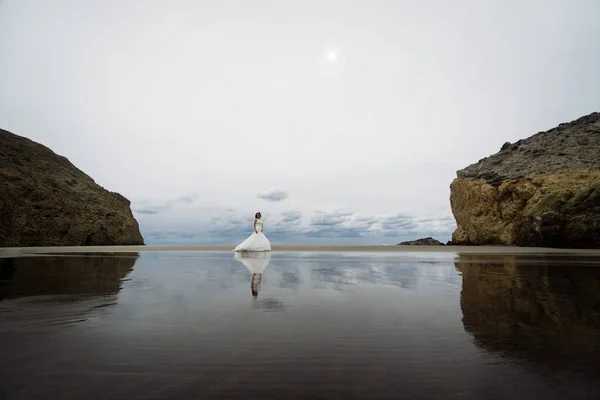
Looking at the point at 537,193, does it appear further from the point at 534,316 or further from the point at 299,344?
the point at 299,344

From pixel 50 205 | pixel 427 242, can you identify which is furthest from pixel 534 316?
pixel 50 205

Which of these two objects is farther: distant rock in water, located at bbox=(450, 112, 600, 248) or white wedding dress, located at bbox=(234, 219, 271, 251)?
distant rock in water, located at bbox=(450, 112, 600, 248)

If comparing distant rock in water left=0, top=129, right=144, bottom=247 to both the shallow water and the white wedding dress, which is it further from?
the shallow water

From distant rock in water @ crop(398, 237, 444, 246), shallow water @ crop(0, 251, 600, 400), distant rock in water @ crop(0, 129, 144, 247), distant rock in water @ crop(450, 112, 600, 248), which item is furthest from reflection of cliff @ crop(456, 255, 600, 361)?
distant rock in water @ crop(0, 129, 144, 247)

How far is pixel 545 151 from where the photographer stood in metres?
35.2

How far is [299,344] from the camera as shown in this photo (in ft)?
10.8

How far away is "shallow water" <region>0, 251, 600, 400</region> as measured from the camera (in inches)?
89.9

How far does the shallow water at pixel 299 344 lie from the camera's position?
7.49ft

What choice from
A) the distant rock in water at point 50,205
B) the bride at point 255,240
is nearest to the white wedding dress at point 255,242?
the bride at point 255,240

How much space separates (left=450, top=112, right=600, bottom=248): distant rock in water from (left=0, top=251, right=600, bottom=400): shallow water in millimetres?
22986

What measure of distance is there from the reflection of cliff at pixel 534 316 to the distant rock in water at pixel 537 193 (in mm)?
21431

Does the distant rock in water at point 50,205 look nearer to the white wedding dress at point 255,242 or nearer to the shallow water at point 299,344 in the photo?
the white wedding dress at point 255,242

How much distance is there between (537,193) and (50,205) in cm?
5187

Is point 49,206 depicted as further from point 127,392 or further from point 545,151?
point 545,151
